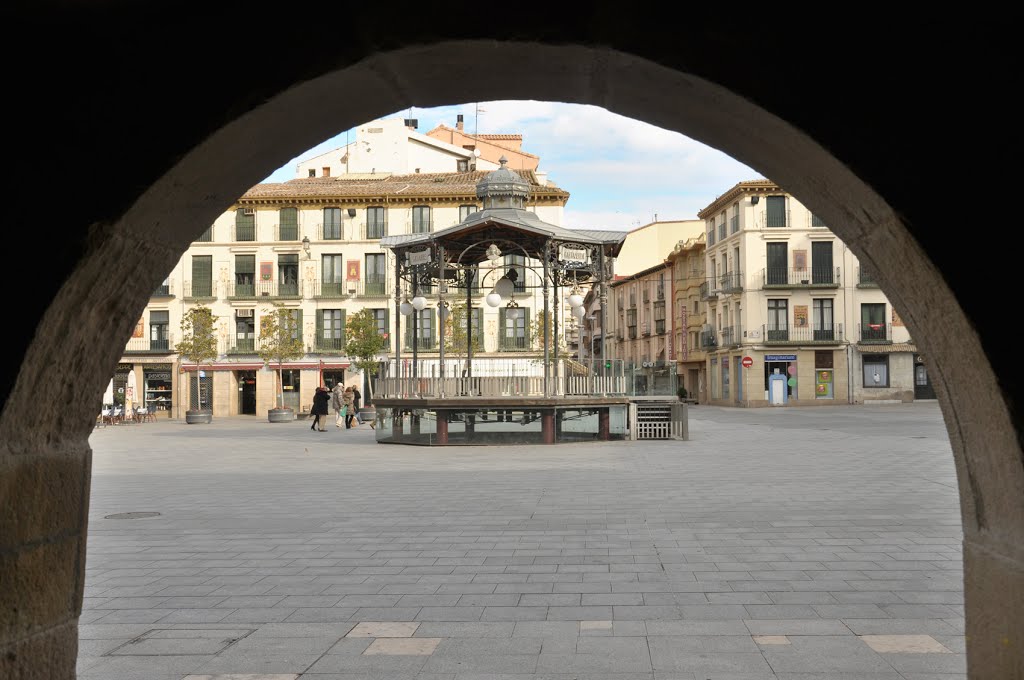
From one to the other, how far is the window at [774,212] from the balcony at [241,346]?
90.8 ft

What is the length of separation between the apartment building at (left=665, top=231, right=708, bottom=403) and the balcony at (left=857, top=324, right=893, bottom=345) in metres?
10.1

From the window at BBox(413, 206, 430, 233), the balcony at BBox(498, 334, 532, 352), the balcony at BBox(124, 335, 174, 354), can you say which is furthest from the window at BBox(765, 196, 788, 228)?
the balcony at BBox(124, 335, 174, 354)

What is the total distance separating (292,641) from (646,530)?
3.99 metres

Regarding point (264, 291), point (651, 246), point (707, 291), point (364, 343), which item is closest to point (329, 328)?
point (264, 291)

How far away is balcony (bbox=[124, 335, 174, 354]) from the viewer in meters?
46.9

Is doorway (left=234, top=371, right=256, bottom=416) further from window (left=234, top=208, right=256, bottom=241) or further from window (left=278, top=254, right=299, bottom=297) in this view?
window (left=234, top=208, right=256, bottom=241)

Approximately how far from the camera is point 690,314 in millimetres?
59719

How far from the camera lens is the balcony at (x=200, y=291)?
47.6m

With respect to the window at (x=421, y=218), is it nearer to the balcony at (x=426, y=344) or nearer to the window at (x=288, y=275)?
the balcony at (x=426, y=344)

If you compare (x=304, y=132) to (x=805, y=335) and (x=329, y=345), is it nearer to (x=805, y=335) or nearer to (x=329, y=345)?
(x=329, y=345)

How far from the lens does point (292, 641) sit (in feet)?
15.4

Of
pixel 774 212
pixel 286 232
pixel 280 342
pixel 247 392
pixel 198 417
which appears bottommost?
pixel 198 417

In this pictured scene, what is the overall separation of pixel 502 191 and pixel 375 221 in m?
28.1

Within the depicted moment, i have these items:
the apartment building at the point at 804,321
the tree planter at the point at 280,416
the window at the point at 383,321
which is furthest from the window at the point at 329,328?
the apartment building at the point at 804,321
